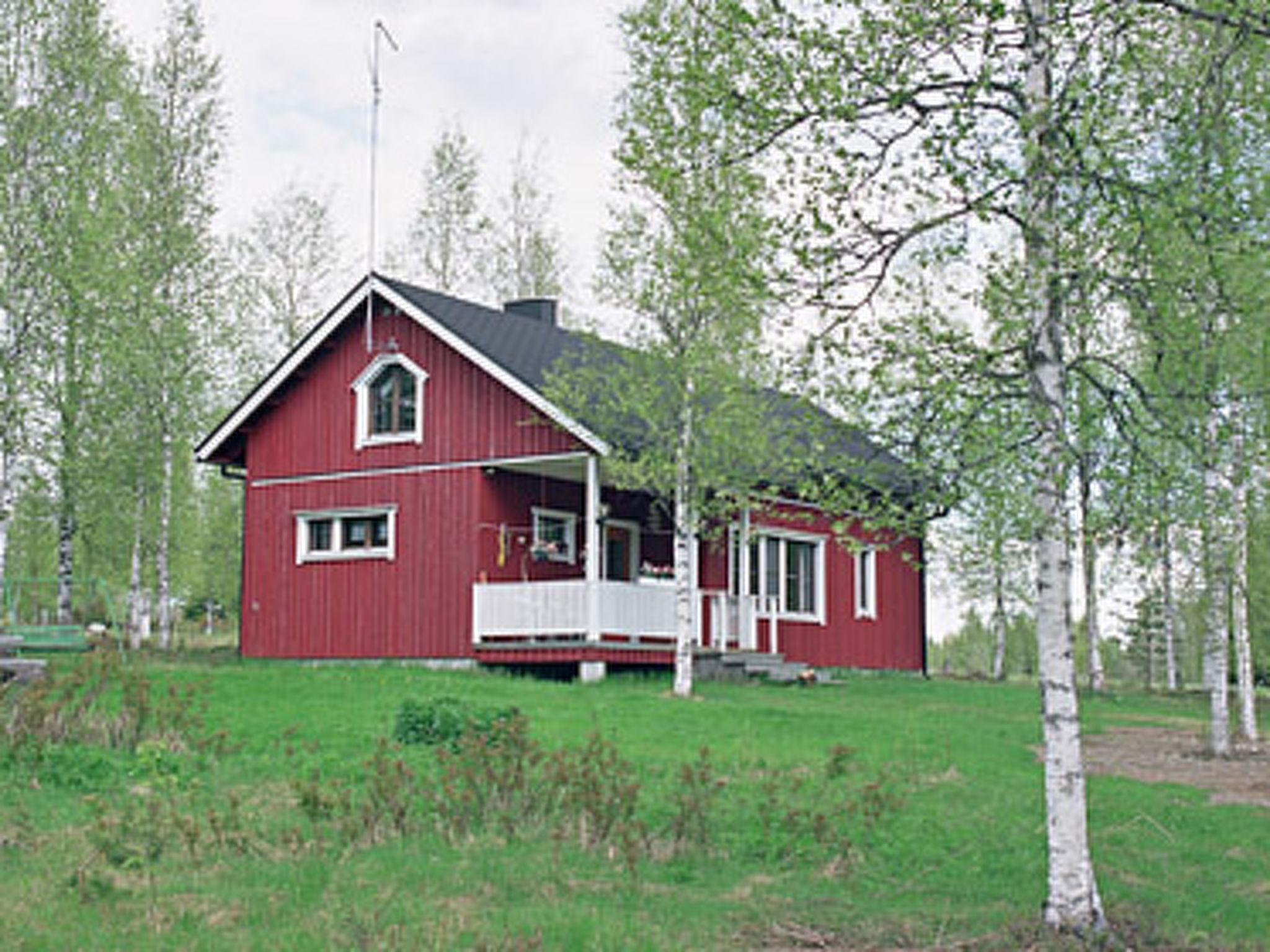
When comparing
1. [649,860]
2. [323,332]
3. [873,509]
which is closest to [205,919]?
[649,860]

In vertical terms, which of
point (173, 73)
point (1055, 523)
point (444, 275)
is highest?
point (173, 73)

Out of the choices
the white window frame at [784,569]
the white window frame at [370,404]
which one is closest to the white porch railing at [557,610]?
the white window frame at [784,569]

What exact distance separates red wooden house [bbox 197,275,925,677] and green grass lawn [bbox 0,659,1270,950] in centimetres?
728

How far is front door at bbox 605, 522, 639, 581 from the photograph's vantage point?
24766 millimetres

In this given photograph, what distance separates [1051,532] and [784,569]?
61.5 feet

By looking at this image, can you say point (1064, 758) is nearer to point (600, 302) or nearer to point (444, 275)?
point (600, 302)

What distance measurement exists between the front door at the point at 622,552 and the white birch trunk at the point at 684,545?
4.37 meters

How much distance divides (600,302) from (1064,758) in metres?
13.1

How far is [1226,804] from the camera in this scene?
12148mm

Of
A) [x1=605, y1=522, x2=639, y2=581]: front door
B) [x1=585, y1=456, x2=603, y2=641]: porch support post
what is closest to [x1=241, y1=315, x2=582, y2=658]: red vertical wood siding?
[x1=585, y1=456, x2=603, y2=641]: porch support post

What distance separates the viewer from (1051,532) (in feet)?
26.1

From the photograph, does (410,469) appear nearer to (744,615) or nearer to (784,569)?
(744,615)

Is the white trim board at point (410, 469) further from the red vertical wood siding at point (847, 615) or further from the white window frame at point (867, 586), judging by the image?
the white window frame at point (867, 586)

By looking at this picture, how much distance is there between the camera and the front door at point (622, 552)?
81.3 ft
